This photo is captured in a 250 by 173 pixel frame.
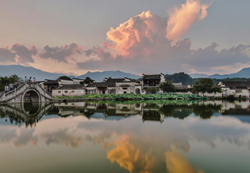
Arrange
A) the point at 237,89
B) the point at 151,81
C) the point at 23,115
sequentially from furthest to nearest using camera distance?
the point at 151,81 → the point at 237,89 → the point at 23,115

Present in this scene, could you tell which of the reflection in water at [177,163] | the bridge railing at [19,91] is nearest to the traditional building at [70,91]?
the bridge railing at [19,91]

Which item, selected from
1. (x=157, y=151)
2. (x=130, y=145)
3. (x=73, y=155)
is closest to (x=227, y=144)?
(x=157, y=151)

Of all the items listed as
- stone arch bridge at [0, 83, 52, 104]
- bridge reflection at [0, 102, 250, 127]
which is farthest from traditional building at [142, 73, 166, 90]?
bridge reflection at [0, 102, 250, 127]

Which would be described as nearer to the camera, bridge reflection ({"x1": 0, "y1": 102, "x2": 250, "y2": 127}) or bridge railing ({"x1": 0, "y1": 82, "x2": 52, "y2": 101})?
bridge reflection ({"x1": 0, "y1": 102, "x2": 250, "y2": 127})

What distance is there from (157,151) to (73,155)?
2.80m

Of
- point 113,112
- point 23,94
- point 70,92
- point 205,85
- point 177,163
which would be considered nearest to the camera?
point 177,163

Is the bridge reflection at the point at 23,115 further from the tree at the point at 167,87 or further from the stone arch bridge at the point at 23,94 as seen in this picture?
the tree at the point at 167,87

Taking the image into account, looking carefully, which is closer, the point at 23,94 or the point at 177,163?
the point at 177,163

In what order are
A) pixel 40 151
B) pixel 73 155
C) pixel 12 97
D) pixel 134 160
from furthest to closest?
pixel 12 97 < pixel 40 151 < pixel 73 155 < pixel 134 160

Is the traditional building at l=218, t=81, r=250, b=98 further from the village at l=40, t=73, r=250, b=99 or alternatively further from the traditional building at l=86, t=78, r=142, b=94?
the traditional building at l=86, t=78, r=142, b=94

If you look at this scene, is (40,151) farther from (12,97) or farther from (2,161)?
(12,97)

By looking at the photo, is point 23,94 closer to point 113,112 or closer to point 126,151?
point 113,112

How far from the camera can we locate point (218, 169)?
14.5 ft

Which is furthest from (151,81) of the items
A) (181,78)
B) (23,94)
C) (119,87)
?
(181,78)
